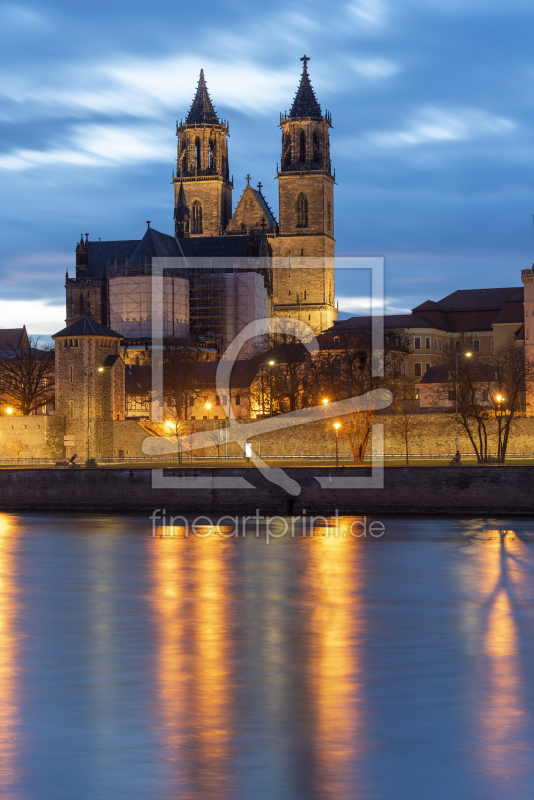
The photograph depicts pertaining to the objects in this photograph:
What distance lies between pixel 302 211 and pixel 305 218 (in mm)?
745

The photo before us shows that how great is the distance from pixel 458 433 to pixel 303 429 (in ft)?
25.2

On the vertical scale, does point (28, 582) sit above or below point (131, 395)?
below

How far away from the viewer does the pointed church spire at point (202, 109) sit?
369 feet

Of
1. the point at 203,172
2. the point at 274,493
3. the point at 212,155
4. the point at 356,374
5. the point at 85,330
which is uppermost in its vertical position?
the point at 212,155

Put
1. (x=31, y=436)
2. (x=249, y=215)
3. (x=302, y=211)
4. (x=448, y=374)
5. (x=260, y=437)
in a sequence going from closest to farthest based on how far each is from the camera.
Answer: (x=260, y=437) → (x=31, y=436) → (x=448, y=374) → (x=302, y=211) → (x=249, y=215)

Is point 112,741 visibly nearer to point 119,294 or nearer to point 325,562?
point 325,562

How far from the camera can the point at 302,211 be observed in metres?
105

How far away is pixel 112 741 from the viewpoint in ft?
48.2

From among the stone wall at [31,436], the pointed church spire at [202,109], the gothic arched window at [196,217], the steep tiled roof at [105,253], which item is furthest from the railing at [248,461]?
the pointed church spire at [202,109]

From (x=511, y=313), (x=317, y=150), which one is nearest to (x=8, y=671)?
(x=511, y=313)

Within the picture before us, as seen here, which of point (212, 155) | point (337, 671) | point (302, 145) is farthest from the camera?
point (212, 155)

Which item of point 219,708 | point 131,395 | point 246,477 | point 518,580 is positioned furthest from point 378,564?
point 131,395

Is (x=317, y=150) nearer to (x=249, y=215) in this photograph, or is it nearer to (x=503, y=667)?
(x=249, y=215)

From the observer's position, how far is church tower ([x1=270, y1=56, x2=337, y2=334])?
4058 inches
